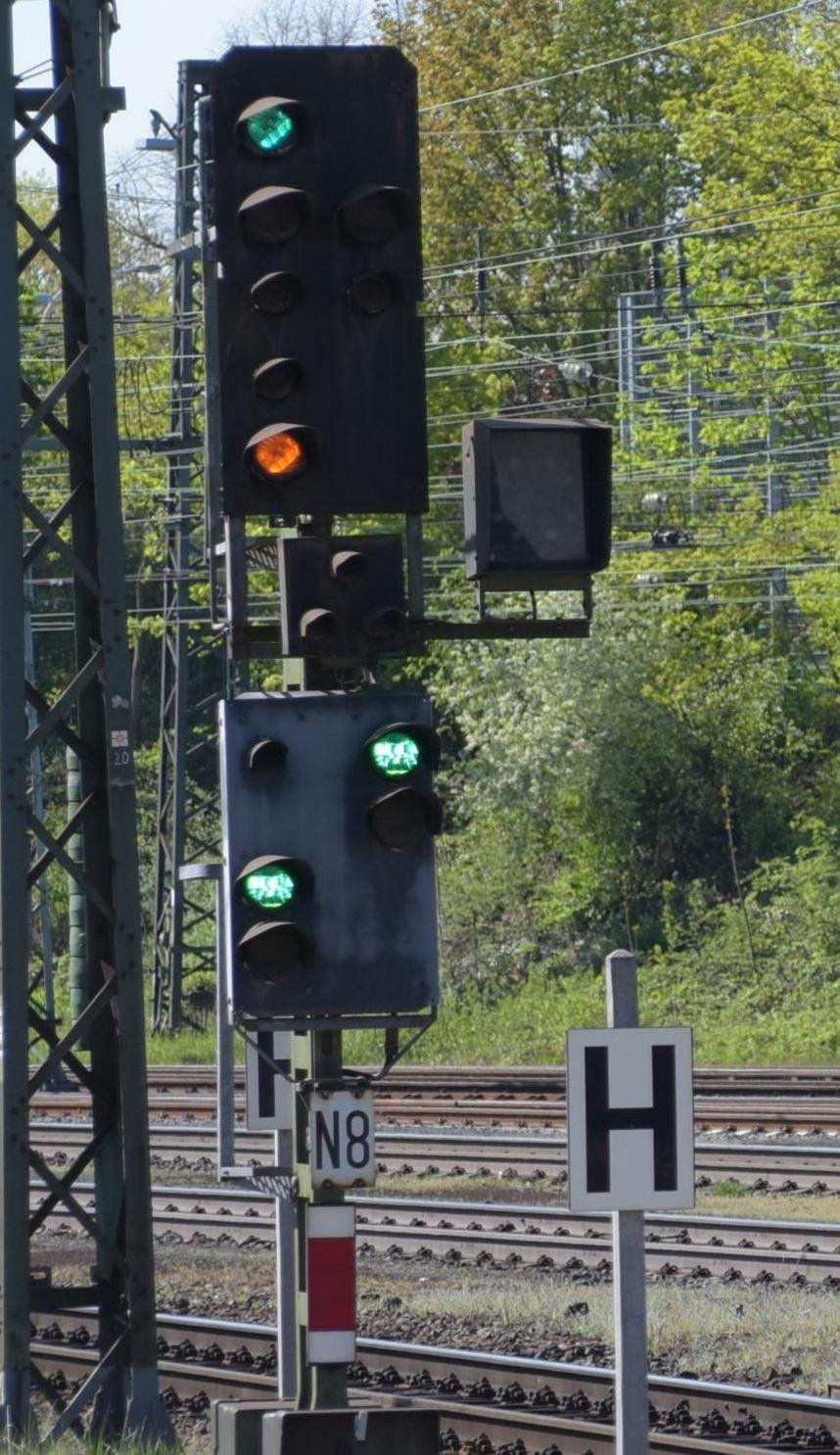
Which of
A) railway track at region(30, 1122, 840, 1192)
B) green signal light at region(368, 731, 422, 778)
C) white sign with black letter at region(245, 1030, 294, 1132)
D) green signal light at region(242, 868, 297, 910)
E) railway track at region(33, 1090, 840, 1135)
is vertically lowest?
railway track at region(30, 1122, 840, 1192)

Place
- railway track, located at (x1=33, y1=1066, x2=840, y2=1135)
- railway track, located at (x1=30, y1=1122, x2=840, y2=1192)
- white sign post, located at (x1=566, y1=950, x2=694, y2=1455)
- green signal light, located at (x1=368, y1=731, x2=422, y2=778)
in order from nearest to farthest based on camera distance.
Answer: white sign post, located at (x1=566, y1=950, x2=694, y2=1455) < green signal light, located at (x1=368, y1=731, x2=422, y2=778) < railway track, located at (x1=30, y1=1122, x2=840, y2=1192) < railway track, located at (x1=33, y1=1066, x2=840, y2=1135)

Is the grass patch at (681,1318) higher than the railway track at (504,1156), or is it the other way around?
the railway track at (504,1156)

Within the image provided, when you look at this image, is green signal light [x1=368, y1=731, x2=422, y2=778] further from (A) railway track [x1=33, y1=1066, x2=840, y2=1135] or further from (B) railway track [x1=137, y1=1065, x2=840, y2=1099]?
(B) railway track [x1=137, y1=1065, x2=840, y2=1099]

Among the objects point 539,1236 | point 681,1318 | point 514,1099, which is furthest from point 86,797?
point 514,1099

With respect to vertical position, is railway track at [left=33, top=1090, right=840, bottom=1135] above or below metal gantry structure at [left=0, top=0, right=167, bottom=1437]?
below

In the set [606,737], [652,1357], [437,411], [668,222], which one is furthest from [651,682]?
[652,1357]

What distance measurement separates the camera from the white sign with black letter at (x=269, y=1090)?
8.91 meters

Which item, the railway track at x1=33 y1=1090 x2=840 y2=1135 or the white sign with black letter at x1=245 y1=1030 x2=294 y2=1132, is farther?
the railway track at x1=33 y1=1090 x2=840 y2=1135

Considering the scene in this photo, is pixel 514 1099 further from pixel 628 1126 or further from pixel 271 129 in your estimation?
pixel 271 129

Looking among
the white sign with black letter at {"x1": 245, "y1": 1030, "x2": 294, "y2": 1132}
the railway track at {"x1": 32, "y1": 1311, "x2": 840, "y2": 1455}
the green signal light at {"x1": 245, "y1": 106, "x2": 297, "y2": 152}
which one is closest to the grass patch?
the railway track at {"x1": 32, "y1": 1311, "x2": 840, "y2": 1455}

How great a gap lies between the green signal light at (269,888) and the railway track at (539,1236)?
7.66 meters

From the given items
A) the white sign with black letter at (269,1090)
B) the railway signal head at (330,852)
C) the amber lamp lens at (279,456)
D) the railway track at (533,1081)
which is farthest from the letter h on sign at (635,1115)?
the railway track at (533,1081)

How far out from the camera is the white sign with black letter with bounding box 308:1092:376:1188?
689 centimetres

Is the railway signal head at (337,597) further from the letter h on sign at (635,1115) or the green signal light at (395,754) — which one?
the letter h on sign at (635,1115)
